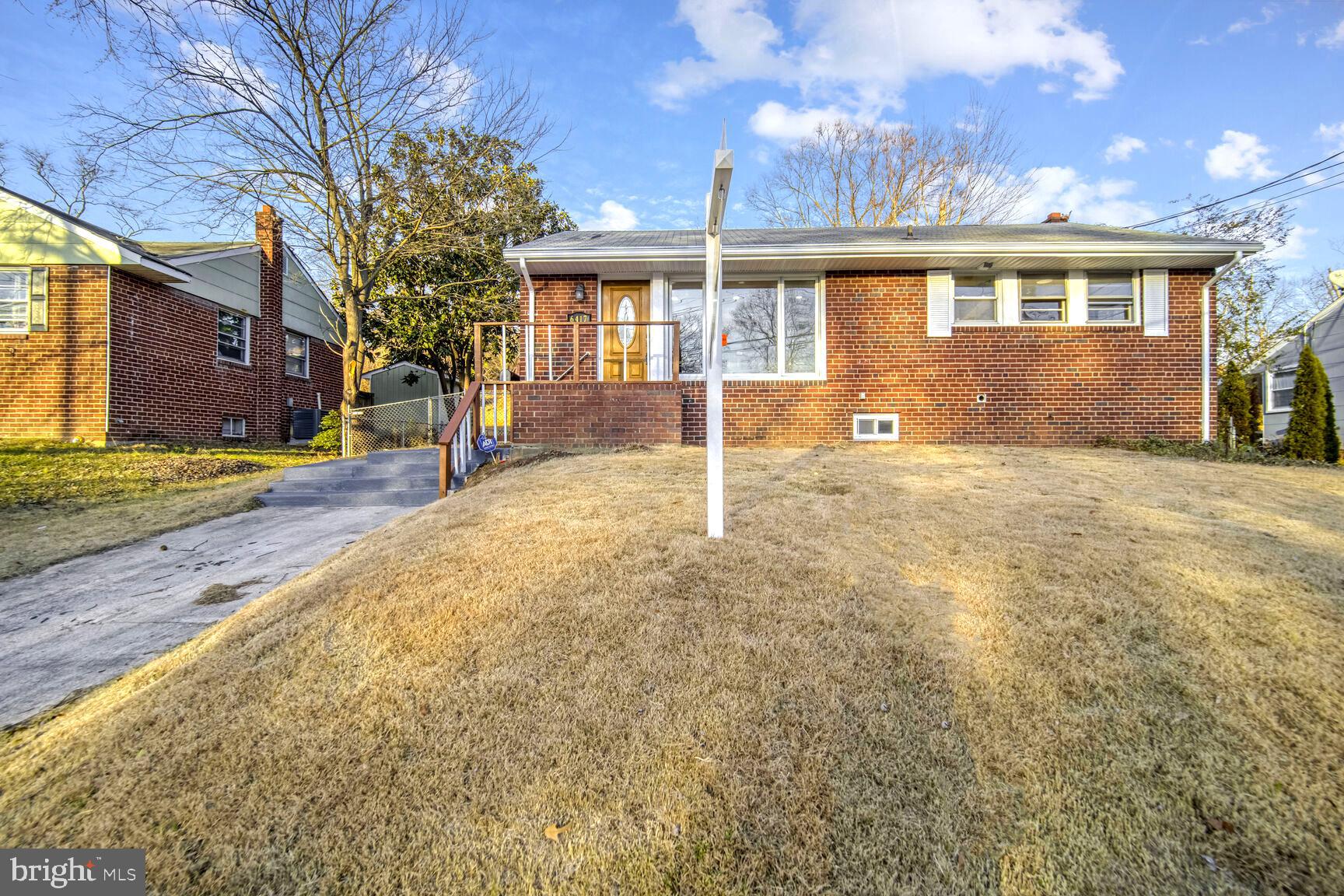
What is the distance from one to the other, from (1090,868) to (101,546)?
678 cm

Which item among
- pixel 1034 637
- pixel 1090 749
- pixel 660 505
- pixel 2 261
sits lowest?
pixel 1090 749

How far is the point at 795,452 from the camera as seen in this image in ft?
22.3

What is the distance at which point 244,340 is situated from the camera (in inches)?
493

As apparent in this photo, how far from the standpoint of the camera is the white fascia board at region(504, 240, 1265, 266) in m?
7.53

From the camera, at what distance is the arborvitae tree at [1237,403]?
9.24 meters

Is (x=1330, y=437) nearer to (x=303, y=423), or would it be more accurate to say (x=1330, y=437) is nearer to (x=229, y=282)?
(x=303, y=423)

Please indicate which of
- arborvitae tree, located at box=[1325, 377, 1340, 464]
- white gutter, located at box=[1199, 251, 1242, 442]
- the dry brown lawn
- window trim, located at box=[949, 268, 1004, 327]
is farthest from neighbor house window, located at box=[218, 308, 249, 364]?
arborvitae tree, located at box=[1325, 377, 1340, 464]

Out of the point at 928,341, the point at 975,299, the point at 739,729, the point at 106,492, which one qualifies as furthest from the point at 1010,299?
the point at 106,492

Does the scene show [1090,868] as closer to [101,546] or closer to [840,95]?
[101,546]

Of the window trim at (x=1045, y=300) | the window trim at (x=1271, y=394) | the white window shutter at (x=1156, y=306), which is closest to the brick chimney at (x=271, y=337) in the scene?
the window trim at (x=1045, y=300)

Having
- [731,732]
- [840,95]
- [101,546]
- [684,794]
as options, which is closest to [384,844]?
[684,794]

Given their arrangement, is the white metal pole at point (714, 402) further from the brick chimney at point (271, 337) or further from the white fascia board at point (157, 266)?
the brick chimney at point (271, 337)

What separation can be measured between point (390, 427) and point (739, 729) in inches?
440

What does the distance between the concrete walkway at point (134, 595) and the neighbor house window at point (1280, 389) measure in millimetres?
20290
